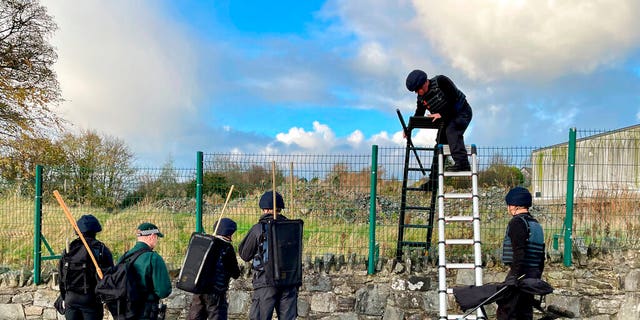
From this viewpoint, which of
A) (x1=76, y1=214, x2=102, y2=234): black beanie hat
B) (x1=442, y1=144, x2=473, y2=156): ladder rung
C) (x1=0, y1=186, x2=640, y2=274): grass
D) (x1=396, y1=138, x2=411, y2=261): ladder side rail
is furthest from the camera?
(x1=0, y1=186, x2=640, y2=274): grass

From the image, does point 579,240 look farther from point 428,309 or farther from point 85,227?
point 85,227

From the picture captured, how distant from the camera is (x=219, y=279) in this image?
23.9 ft

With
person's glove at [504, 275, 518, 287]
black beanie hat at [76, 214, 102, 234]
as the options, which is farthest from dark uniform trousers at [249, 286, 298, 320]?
person's glove at [504, 275, 518, 287]

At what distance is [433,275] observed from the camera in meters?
9.10

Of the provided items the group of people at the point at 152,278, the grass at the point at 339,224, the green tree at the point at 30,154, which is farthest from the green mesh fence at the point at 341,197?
the green tree at the point at 30,154

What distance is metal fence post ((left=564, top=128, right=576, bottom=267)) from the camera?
8820 mm

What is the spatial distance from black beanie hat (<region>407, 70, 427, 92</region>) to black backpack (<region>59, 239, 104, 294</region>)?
14.0 ft

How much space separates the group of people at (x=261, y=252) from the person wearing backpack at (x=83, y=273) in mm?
10

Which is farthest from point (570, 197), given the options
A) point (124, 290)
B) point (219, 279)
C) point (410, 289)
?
point (124, 290)

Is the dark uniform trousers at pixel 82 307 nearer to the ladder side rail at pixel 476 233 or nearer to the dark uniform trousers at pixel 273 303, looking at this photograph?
the dark uniform trousers at pixel 273 303

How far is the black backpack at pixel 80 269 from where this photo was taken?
21.9 feet

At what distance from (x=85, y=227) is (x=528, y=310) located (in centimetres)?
472

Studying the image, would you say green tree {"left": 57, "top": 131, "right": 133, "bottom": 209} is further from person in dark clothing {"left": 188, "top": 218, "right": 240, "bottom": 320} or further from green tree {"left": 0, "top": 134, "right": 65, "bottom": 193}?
green tree {"left": 0, "top": 134, "right": 65, "bottom": 193}

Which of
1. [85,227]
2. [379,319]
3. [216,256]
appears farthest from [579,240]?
[85,227]
